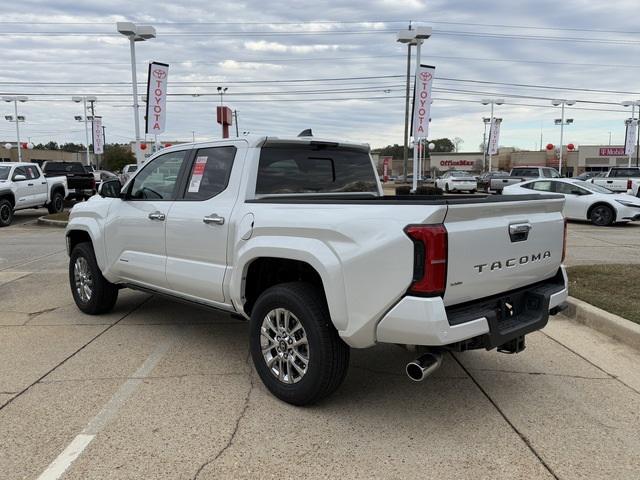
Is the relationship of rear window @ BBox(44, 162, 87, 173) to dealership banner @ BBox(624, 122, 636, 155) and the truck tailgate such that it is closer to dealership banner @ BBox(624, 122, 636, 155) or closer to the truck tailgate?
the truck tailgate

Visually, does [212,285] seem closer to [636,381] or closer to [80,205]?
[80,205]

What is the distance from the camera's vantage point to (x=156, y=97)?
1786 cm

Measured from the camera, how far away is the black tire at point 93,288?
588 cm

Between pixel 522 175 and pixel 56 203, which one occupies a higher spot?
pixel 522 175

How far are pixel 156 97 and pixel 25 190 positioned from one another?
5.12 metres

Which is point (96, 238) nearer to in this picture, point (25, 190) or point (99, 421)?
point (99, 421)

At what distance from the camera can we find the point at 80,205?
620cm

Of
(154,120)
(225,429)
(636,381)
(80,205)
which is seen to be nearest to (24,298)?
(80,205)

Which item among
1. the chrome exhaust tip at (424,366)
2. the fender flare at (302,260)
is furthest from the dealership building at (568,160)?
the chrome exhaust tip at (424,366)

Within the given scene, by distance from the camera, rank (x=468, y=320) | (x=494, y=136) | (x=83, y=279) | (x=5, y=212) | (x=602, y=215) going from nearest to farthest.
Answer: (x=468, y=320) → (x=83, y=279) → (x=602, y=215) → (x=5, y=212) → (x=494, y=136)

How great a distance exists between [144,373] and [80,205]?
8.94ft

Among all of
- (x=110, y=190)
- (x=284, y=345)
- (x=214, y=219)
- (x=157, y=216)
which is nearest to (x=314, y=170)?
(x=214, y=219)

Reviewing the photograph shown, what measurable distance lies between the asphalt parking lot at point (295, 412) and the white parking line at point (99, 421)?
0.5 inches

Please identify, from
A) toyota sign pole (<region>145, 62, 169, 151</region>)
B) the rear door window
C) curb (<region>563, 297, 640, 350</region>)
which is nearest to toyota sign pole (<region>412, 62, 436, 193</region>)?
the rear door window
